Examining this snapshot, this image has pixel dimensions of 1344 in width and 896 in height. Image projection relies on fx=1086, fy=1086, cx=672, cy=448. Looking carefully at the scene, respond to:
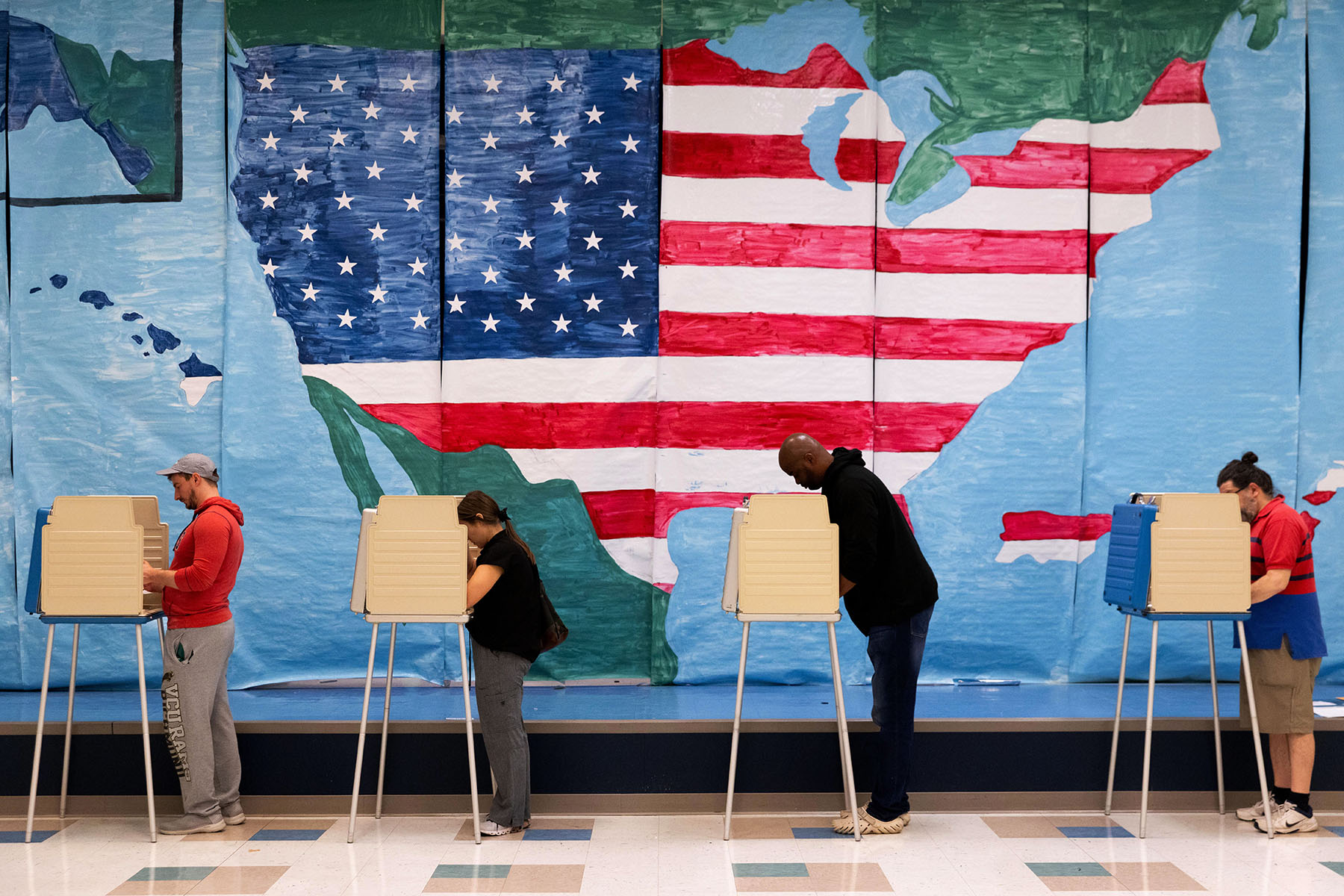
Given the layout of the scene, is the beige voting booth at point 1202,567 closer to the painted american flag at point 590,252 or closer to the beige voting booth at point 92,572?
the painted american flag at point 590,252

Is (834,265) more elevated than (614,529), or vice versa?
(834,265)

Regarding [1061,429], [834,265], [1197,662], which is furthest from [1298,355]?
[834,265]

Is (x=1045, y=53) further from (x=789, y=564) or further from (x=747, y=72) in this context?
(x=789, y=564)

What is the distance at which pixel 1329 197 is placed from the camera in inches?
217

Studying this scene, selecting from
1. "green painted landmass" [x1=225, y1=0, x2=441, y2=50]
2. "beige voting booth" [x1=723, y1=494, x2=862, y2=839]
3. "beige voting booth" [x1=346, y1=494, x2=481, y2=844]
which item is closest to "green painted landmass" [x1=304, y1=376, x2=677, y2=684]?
"beige voting booth" [x1=346, y1=494, x2=481, y2=844]

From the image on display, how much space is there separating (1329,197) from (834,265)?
254cm

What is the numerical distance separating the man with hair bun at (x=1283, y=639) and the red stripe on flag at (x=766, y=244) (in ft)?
6.91

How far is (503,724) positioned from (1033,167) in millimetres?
3790

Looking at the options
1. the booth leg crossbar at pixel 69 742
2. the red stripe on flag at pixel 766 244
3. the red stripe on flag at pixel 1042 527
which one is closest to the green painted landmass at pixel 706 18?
the red stripe on flag at pixel 766 244

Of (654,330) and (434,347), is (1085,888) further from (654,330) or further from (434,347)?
(434,347)

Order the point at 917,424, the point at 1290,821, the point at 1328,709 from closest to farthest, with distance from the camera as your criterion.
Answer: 1. the point at 1290,821
2. the point at 1328,709
3. the point at 917,424

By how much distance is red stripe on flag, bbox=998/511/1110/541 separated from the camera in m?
5.53

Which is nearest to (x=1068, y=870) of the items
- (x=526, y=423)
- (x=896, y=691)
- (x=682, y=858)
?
(x=896, y=691)

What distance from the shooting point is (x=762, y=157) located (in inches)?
215
